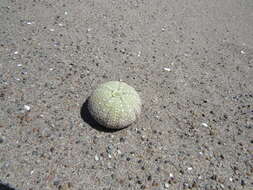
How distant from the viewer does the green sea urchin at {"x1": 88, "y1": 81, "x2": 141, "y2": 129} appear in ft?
9.16

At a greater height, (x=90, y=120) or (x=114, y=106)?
(x=114, y=106)

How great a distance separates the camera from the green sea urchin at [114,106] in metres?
2.79

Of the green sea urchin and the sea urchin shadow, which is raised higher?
the green sea urchin

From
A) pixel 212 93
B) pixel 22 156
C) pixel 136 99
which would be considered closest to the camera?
pixel 22 156

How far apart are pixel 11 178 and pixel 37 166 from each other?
278 millimetres

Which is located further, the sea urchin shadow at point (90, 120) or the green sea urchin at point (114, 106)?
the sea urchin shadow at point (90, 120)

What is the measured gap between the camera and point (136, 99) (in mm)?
3006

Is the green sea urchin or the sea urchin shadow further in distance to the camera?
the sea urchin shadow

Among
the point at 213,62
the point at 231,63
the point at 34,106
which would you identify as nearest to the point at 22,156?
the point at 34,106

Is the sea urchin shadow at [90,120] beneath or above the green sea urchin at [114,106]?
beneath

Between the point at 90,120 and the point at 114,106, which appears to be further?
the point at 90,120

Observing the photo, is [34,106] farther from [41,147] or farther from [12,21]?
[12,21]

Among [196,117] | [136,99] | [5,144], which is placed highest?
[136,99]

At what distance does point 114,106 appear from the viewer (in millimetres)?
2783
